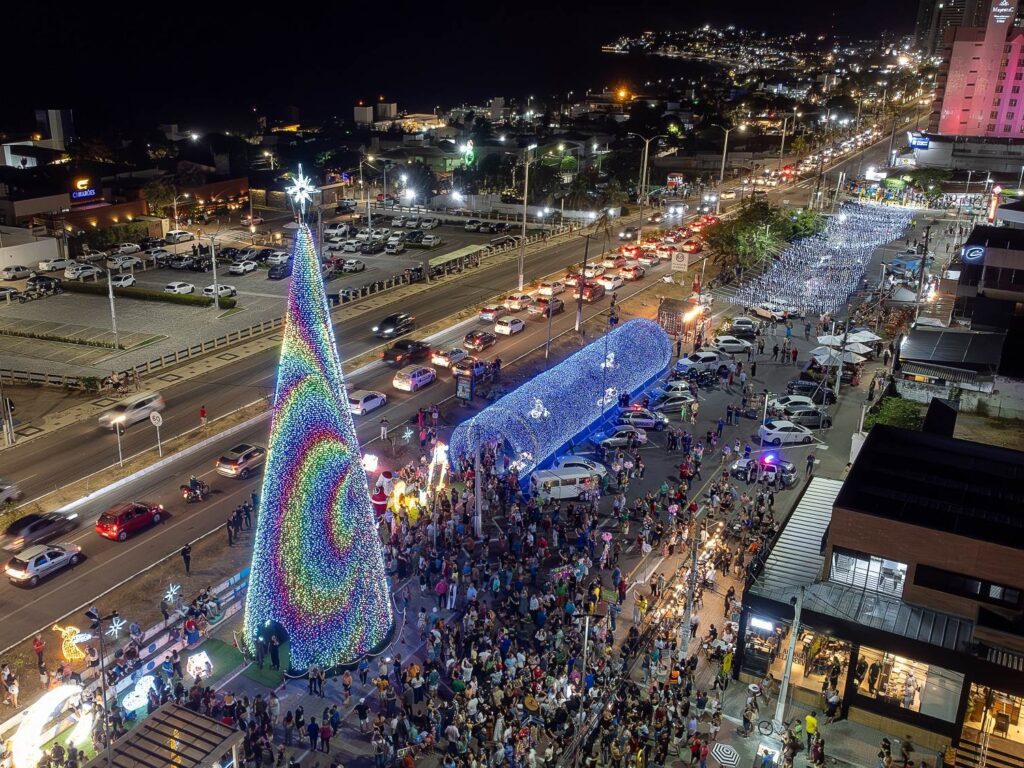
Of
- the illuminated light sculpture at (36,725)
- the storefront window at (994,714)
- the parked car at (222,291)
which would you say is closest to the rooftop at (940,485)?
the storefront window at (994,714)

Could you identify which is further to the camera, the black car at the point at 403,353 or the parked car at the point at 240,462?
the black car at the point at 403,353

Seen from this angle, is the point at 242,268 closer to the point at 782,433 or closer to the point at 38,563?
the point at 38,563

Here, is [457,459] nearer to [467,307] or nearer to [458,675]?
[458,675]

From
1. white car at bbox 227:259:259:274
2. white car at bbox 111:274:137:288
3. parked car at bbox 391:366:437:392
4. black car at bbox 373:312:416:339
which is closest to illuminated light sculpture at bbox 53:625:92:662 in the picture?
parked car at bbox 391:366:437:392

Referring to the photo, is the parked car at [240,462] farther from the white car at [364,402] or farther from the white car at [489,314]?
the white car at [489,314]

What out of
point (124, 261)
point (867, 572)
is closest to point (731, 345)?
point (867, 572)

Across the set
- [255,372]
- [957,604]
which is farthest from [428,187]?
[957,604]

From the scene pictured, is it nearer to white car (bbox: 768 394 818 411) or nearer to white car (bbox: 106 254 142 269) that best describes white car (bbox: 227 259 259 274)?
white car (bbox: 106 254 142 269)
